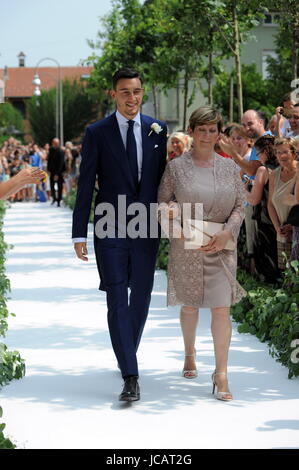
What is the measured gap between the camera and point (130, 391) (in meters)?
6.34

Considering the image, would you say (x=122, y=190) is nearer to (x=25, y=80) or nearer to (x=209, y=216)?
(x=209, y=216)

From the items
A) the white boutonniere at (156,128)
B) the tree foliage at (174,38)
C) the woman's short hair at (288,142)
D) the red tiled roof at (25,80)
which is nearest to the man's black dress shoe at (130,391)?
the white boutonniere at (156,128)

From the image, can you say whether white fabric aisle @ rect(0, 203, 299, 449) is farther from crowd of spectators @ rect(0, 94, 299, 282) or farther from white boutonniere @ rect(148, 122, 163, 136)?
white boutonniere @ rect(148, 122, 163, 136)

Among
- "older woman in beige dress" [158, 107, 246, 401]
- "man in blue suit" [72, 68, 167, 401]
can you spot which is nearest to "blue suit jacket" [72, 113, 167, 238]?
"man in blue suit" [72, 68, 167, 401]

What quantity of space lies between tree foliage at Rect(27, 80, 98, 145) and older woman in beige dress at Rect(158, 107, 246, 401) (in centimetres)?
8705

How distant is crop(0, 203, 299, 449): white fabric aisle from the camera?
5.51 metres

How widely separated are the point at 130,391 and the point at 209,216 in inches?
47.3

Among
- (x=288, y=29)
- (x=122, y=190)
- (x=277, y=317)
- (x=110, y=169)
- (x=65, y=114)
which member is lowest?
(x=277, y=317)

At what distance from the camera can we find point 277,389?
22.0 feet

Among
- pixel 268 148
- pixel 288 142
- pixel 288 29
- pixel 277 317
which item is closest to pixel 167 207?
pixel 277 317

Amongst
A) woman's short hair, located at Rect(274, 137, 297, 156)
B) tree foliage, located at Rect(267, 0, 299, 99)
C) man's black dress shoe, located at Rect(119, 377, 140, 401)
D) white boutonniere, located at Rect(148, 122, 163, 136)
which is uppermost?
tree foliage, located at Rect(267, 0, 299, 99)

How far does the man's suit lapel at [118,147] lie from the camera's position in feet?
21.5

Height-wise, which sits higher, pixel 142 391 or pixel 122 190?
pixel 122 190
